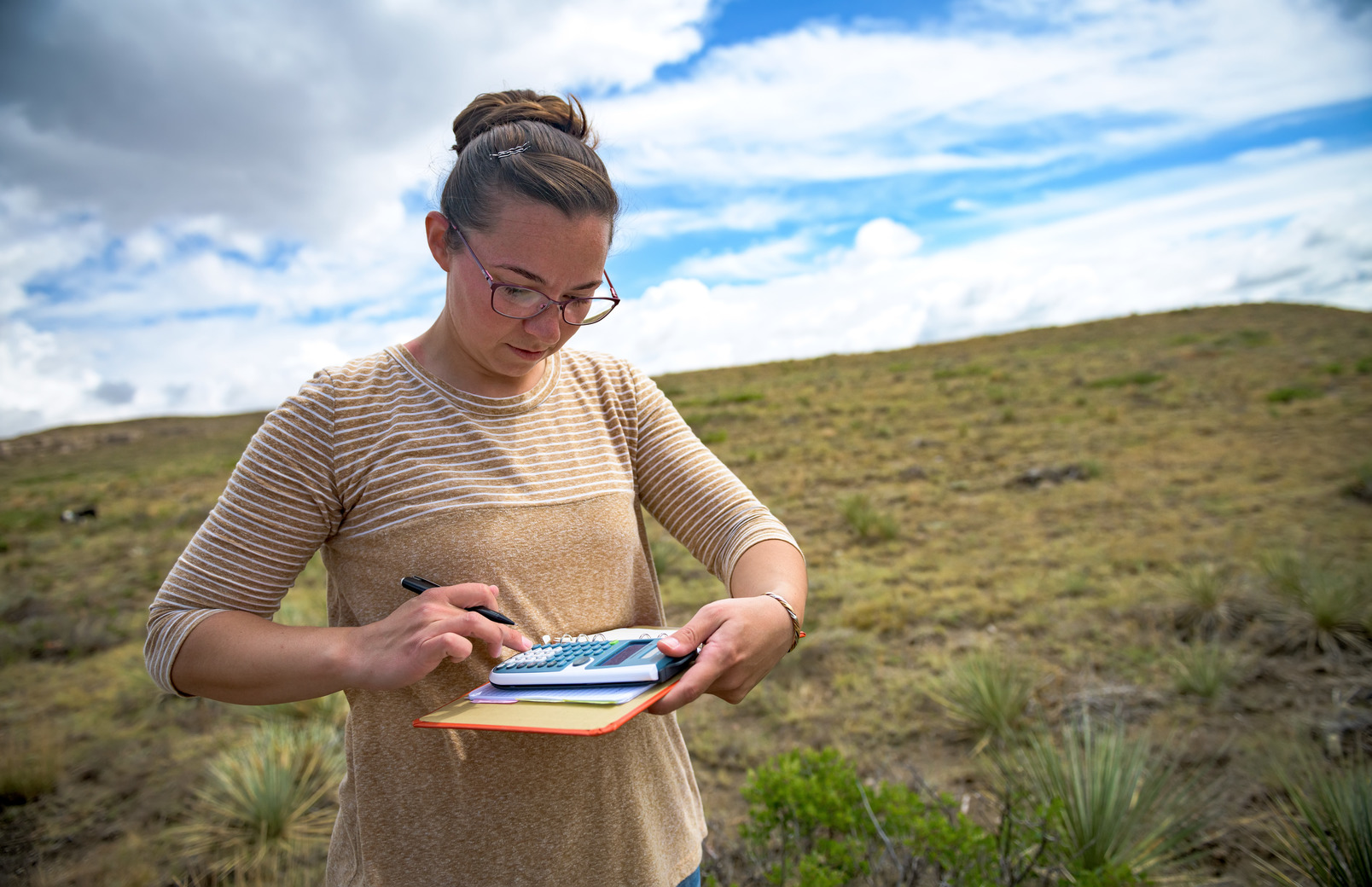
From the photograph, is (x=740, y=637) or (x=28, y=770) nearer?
(x=740, y=637)

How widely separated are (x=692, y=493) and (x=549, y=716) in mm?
599

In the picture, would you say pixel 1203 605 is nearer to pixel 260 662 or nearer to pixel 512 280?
pixel 512 280

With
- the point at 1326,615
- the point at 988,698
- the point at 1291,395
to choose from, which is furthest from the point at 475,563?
the point at 1291,395

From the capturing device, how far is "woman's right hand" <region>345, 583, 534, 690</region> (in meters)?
1.09

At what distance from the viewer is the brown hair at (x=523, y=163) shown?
4.30ft

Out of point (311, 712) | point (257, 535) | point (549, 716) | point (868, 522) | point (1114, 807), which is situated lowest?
point (1114, 807)

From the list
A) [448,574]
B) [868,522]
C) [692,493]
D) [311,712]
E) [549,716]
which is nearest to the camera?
[549,716]

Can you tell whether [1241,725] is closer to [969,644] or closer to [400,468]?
[969,644]

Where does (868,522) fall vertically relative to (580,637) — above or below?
below

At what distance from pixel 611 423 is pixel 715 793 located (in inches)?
127

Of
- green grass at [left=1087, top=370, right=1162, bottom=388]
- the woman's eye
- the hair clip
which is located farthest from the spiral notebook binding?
green grass at [left=1087, top=370, right=1162, bottom=388]

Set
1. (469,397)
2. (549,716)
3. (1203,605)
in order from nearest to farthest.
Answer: (549,716) < (469,397) < (1203,605)

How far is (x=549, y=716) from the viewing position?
3.44ft

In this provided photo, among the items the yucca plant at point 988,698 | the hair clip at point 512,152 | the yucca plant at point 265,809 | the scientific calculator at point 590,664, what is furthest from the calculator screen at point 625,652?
the yucca plant at point 988,698
